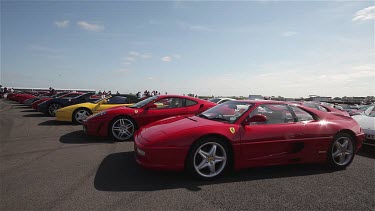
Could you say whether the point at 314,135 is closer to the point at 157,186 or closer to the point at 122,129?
the point at 157,186

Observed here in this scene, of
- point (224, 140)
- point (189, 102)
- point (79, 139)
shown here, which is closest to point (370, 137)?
point (224, 140)

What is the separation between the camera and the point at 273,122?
176 inches

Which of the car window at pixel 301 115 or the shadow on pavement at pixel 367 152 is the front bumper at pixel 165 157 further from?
the shadow on pavement at pixel 367 152

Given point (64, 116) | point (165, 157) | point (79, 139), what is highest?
point (165, 157)

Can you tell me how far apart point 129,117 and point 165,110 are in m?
0.98

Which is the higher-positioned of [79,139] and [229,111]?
[229,111]

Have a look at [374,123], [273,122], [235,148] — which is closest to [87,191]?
[235,148]

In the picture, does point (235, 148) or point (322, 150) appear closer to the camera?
point (235, 148)

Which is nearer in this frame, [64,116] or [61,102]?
[64,116]

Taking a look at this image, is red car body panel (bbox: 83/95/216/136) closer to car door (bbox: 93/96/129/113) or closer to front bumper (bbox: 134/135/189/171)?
car door (bbox: 93/96/129/113)

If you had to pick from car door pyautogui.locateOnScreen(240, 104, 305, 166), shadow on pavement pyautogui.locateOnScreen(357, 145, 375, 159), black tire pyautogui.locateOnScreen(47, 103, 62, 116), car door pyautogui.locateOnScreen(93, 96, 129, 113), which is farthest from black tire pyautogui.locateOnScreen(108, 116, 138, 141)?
black tire pyautogui.locateOnScreen(47, 103, 62, 116)

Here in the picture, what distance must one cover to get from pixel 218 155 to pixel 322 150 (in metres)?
1.93

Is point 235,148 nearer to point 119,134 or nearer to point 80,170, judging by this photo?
point 80,170

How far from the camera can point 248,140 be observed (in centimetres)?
412
